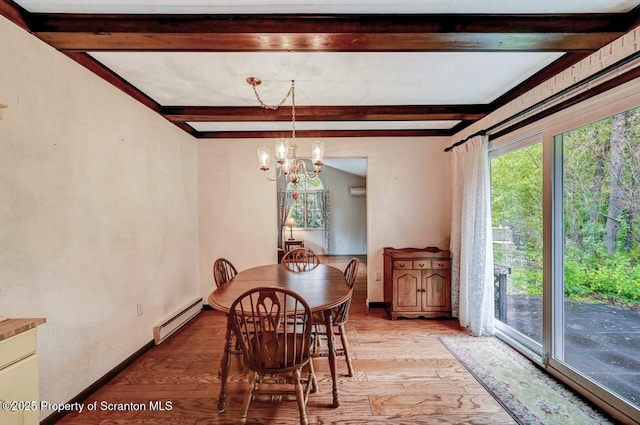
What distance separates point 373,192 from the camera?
3758 millimetres

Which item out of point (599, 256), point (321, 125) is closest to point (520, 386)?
point (599, 256)

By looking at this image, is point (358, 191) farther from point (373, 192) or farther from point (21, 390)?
point (21, 390)

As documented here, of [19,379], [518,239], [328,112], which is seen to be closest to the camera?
[19,379]

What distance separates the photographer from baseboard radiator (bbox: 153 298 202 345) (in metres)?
2.69

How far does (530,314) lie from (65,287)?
149 inches

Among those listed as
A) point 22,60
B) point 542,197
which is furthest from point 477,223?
point 22,60

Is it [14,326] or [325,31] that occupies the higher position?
[325,31]

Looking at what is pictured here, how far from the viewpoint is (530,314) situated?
255cm

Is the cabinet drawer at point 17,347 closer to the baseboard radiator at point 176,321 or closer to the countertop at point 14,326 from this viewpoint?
the countertop at point 14,326

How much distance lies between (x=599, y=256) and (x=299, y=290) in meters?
2.16

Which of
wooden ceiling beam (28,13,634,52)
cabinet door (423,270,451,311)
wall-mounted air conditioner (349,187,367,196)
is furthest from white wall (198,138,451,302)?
wall-mounted air conditioner (349,187,367,196)

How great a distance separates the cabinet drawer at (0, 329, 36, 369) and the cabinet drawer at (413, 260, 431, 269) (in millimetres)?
3229

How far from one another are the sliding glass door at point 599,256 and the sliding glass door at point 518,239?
0.24 m

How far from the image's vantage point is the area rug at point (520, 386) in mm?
1735
